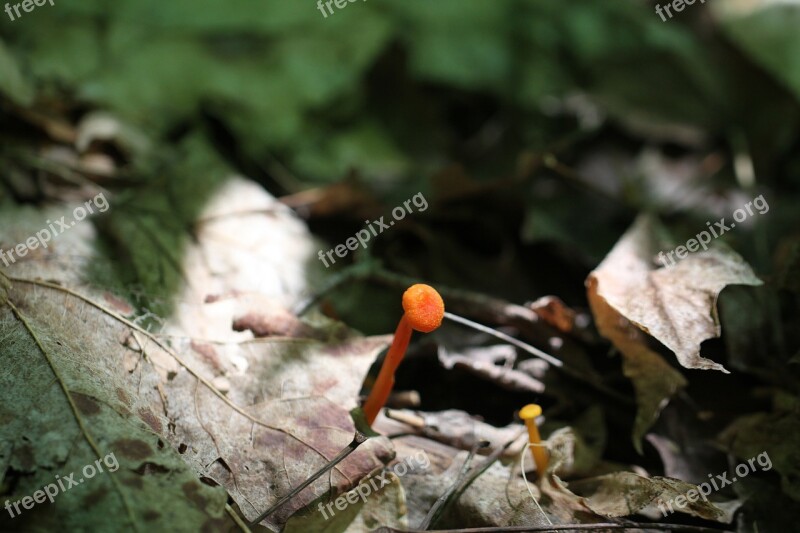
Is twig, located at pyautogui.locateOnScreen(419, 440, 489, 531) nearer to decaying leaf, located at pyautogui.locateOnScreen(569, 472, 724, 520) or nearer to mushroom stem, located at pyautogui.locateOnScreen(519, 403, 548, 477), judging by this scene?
mushroom stem, located at pyautogui.locateOnScreen(519, 403, 548, 477)

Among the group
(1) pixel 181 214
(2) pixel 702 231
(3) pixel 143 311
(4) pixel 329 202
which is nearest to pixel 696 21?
(2) pixel 702 231

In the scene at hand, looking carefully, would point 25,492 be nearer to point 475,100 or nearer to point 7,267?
point 7,267

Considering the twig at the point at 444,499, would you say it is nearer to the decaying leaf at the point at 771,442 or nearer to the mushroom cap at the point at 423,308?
the mushroom cap at the point at 423,308

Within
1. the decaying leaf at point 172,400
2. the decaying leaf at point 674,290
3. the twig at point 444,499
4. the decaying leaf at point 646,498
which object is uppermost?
the decaying leaf at point 674,290

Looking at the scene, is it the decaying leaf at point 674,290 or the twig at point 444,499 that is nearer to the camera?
the twig at point 444,499

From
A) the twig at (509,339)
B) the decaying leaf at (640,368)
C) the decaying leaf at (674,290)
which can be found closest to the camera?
the decaying leaf at (674,290)

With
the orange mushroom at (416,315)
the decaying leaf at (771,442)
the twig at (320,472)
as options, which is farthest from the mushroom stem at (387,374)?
the decaying leaf at (771,442)

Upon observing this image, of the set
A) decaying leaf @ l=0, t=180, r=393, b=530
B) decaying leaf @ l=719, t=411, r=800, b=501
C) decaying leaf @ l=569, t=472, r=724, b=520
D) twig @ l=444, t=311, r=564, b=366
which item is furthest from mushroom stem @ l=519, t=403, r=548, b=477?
decaying leaf @ l=719, t=411, r=800, b=501
